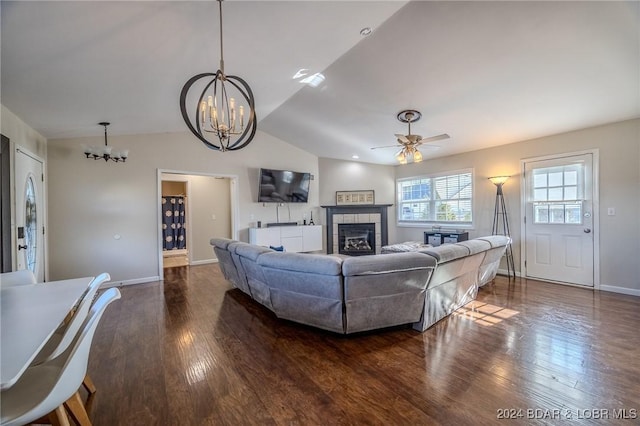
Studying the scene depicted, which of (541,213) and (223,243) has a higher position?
(541,213)

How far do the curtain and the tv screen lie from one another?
293 centimetres

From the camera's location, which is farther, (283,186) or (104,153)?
(283,186)

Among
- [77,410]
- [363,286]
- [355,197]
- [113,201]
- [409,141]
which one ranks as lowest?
[77,410]

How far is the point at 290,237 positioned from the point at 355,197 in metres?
2.07

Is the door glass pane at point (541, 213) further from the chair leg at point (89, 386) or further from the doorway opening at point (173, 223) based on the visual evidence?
the doorway opening at point (173, 223)

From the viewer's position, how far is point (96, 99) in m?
3.14

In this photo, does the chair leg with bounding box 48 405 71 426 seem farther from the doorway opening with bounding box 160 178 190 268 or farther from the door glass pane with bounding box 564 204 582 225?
the doorway opening with bounding box 160 178 190 268

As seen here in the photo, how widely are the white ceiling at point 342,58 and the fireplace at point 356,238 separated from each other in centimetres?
324

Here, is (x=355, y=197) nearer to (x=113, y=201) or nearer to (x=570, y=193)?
(x=570, y=193)

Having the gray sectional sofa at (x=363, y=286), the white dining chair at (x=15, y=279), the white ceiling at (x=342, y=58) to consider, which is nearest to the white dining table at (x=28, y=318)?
the white dining chair at (x=15, y=279)

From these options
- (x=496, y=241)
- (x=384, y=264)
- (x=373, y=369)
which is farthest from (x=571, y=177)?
(x=373, y=369)

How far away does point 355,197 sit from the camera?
7148mm

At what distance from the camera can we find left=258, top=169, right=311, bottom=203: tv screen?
6023 millimetres

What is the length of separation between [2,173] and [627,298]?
7647 mm
